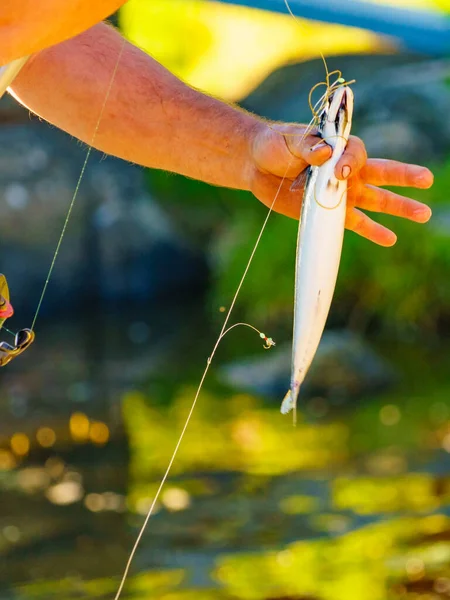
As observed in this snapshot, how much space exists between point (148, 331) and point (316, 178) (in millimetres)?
7062

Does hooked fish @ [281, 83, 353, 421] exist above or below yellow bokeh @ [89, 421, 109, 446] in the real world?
below

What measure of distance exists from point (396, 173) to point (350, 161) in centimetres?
21

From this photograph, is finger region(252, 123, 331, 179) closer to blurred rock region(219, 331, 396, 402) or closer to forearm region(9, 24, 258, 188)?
forearm region(9, 24, 258, 188)

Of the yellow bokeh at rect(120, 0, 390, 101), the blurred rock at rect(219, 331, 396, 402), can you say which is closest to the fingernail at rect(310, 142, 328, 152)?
the blurred rock at rect(219, 331, 396, 402)

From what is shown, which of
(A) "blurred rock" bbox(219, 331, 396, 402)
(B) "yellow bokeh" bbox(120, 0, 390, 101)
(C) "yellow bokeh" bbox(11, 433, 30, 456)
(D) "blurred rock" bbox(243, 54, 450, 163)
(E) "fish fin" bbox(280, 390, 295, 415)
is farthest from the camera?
(B) "yellow bokeh" bbox(120, 0, 390, 101)

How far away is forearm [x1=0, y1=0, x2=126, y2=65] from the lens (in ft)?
4.83

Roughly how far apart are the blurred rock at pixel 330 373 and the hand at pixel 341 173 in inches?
179

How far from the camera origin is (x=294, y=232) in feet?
27.1

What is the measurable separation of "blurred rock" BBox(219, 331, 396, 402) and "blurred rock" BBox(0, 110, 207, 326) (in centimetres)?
290

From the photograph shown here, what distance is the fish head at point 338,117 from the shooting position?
165 cm

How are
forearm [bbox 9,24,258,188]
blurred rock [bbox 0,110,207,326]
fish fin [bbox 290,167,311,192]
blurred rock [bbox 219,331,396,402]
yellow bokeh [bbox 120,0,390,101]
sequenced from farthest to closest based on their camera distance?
yellow bokeh [bbox 120,0,390,101], blurred rock [bbox 0,110,207,326], blurred rock [bbox 219,331,396,402], forearm [bbox 9,24,258,188], fish fin [bbox 290,167,311,192]

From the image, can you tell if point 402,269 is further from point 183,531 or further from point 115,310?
point 183,531

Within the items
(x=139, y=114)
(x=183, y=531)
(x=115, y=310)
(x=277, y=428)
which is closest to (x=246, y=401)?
(x=277, y=428)

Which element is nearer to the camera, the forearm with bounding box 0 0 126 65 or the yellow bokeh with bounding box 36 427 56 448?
the forearm with bounding box 0 0 126 65
